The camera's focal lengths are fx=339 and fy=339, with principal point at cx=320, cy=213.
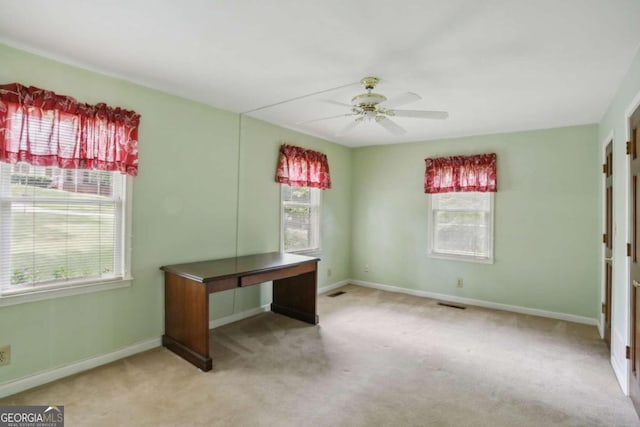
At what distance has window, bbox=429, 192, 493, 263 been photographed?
4.61 meters

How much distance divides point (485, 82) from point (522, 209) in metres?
2.19

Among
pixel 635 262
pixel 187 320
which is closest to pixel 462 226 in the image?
pixel 635 262

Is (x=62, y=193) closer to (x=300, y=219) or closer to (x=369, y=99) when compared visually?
(x=369, y=99)

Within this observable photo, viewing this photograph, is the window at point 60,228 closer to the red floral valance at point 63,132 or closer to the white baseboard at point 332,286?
the red floral valance at point 63,132

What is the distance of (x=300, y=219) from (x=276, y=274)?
1.62 metres

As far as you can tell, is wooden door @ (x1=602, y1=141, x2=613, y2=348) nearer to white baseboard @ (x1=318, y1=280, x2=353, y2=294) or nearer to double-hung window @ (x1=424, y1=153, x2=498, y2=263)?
double-hung window @ (x1=424, y1=153, x2=498, y2=263)

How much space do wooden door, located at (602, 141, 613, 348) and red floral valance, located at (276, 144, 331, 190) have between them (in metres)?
3.22

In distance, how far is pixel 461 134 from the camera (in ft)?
15.2

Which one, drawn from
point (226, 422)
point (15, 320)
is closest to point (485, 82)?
point (226, 422)

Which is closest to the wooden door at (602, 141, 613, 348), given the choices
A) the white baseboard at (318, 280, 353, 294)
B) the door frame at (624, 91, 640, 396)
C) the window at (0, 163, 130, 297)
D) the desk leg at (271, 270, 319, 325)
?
the door frame at (624, 91, 640, 396)

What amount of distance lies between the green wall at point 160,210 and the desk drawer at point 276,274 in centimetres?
75

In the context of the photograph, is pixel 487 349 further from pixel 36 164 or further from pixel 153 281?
pixel 36 164

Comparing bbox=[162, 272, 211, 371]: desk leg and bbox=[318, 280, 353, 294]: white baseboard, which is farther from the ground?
bbox=[162, 272, 211, 371]: desk leg

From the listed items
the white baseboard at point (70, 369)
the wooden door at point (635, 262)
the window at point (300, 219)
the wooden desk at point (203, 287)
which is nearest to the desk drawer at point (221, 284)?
the wooden desk at point (203, 287)
